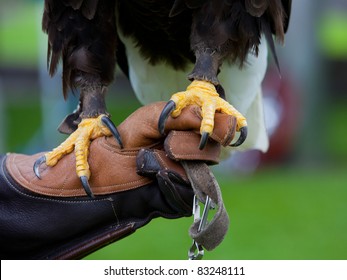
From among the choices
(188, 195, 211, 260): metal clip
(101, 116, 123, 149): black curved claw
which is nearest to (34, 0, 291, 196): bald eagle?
(101, 116, 123, 149): black curved claw

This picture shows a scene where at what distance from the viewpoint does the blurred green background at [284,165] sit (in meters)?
6.60

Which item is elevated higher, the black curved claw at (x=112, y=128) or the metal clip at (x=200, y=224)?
the black curved claw at (x=112, y=128)

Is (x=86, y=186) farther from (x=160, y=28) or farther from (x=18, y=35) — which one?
(x=18, y=35)

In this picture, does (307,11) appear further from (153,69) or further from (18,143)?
(153,69)

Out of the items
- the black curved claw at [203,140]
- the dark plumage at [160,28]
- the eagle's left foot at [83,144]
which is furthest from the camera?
the dark plumage at [160,28]

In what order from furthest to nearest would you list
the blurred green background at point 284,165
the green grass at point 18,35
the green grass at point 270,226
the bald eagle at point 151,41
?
the green grass at point 18,35, the blurred green background at point 284,165, the green grass at point 270,226, the bald eagle at point 151,41

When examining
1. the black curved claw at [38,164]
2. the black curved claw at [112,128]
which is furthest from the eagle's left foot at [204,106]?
the black curved claw at [38,164]

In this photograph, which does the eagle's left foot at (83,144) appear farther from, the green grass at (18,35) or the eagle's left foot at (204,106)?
the green grass at (18,35)

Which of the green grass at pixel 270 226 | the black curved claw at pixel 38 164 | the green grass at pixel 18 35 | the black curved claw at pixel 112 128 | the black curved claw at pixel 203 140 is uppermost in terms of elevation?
the green grass at pixel 18 35

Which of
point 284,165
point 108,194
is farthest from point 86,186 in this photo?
point 284,165

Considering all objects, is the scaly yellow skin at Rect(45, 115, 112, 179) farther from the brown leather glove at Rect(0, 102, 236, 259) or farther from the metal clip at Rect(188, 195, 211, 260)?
the metal clip at Rect(188, 195, 211, 260)
